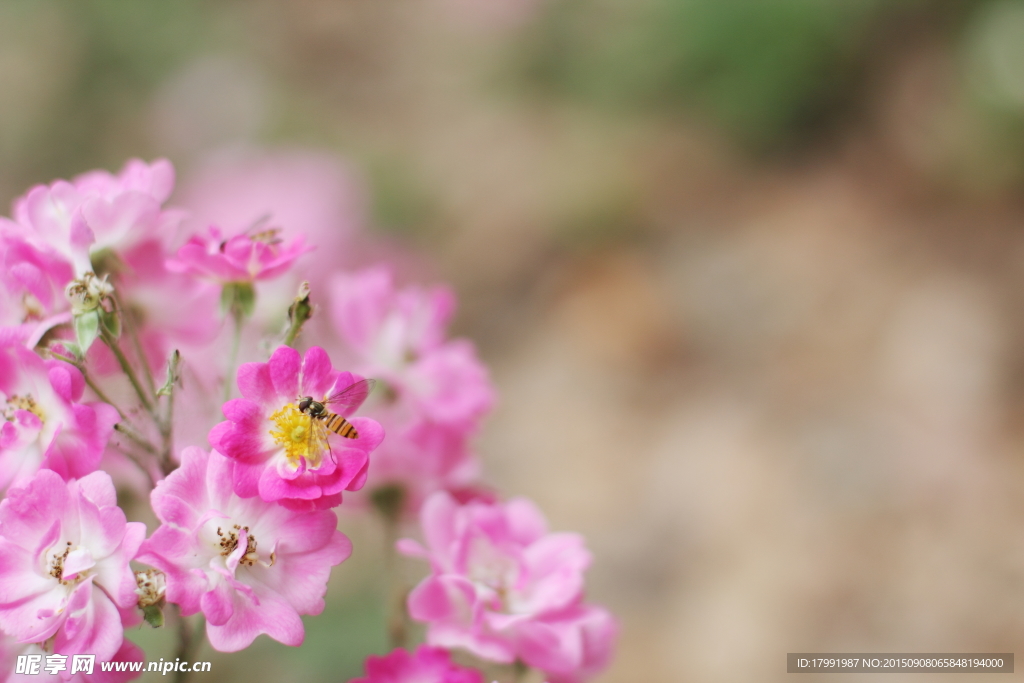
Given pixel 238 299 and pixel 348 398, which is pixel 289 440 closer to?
pixel 348 398

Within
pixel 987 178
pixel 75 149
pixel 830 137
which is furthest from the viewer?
pixel 830 137

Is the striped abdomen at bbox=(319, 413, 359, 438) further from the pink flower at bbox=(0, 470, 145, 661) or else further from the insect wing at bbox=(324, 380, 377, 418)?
the pink flower at bbox=(0, 470, 145, 661)

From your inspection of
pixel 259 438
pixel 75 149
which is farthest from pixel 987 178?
pixel 75 149

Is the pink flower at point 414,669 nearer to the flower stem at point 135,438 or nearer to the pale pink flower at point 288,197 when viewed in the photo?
the flower stem at point 135,438

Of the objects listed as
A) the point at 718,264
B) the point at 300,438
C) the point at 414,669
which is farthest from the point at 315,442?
the point at 718,264

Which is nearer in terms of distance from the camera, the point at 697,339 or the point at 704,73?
the point at 697,339

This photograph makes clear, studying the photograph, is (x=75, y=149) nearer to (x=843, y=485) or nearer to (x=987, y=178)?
(x=843, y=485)
